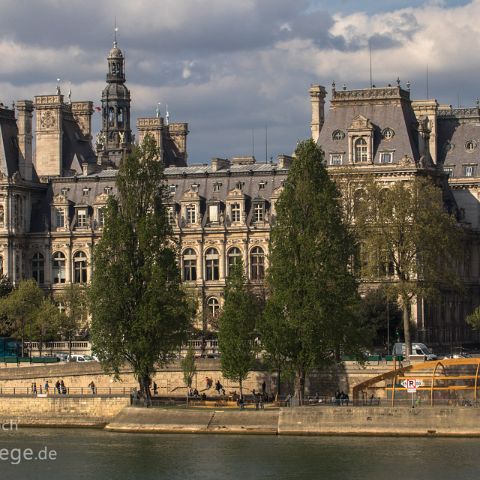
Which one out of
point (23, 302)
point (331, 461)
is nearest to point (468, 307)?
point (23, 302)

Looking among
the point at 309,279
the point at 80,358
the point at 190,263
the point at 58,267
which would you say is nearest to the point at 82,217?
the point at 58,267

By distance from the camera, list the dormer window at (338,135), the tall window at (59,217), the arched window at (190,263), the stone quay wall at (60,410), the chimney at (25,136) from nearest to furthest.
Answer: the stone quay wall at (60,410), the dormer window at (338,135), the arched window at (190,263), the chimney at (25,136), the tall window at (59,217)

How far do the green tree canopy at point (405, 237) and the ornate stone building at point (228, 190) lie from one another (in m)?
13.2

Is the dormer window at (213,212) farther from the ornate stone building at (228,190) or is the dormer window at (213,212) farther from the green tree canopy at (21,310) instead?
the green tree canopy at (21,310)

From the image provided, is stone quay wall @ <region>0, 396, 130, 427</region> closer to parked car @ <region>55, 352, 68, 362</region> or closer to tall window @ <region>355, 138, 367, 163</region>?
parked car @ <region>55, 352, 68, 362</region>

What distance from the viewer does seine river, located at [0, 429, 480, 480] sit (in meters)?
107

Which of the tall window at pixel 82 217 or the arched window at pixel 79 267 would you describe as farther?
the tall window at pixel 82 217

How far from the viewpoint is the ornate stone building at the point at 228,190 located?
166125 millimetres

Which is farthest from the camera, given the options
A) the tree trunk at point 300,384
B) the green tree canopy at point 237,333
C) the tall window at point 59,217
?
the tall window at point 59,217

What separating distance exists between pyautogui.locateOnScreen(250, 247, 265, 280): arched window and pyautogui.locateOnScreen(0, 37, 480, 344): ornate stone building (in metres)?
0.08

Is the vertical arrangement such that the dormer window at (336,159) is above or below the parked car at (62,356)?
above

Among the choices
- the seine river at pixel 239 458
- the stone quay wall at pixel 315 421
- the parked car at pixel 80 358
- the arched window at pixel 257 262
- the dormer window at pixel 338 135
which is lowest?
the seine river at pixel 239 458

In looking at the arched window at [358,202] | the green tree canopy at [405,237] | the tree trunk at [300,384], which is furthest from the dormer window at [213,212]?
the tree trunk at [300,384]

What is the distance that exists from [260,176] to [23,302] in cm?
2255
